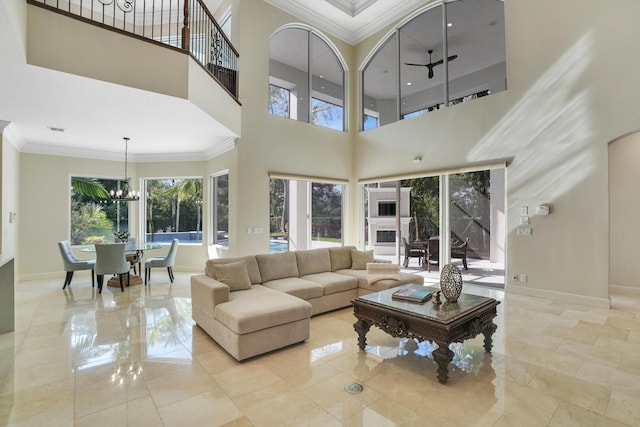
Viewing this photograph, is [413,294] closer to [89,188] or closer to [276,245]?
[276,245]

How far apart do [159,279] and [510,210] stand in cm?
717

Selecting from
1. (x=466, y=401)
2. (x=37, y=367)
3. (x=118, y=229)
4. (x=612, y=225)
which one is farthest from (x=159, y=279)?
(x=612, y=225)

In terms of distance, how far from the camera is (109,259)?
572 cm

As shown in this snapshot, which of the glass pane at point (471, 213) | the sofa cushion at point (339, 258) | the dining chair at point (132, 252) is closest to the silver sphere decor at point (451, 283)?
the sofa cushion at point (339, 258)

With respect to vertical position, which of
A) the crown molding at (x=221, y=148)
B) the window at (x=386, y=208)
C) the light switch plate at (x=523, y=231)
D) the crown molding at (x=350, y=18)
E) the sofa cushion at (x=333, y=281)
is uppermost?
the crown molding at (x=350, y=18)

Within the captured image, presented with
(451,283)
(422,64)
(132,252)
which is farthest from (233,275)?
(422,64)

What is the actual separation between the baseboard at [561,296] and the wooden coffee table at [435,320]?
2.79 m

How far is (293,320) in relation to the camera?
3.34 meters

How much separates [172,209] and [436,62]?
714cm

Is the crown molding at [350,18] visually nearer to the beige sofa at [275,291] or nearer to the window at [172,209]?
the window at [172,209]

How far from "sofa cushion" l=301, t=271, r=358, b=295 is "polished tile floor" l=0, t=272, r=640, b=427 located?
474mm

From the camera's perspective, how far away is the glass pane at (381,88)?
24.6 feet

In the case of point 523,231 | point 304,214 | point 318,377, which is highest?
point 304,214

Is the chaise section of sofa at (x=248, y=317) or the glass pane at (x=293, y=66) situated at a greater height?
the glass pane at (x=293, y=66)
